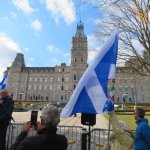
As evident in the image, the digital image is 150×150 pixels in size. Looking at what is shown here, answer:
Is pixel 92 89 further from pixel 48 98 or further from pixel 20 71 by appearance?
pixel 20 71

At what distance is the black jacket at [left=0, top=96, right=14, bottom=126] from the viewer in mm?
7586

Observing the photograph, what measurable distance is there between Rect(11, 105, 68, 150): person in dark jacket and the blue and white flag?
4.90 ft

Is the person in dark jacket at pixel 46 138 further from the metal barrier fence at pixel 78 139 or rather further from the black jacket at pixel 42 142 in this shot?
the metal barrier fence at pixel 78 139

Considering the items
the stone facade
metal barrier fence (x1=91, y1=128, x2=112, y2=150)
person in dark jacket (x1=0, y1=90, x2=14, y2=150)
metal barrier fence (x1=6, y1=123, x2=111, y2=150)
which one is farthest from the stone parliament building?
person in dark jacket (x1=0, y1=90, x2=14, y2=150)

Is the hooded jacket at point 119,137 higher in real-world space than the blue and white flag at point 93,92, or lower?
lower

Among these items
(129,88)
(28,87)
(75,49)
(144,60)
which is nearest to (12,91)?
(28,87)

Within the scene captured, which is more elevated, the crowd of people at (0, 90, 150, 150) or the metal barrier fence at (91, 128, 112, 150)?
the crowd of people at (0, 90, 150, 150)

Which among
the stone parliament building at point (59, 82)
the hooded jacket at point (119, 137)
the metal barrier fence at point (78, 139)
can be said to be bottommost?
the metal barrier fence at point (78, 139)

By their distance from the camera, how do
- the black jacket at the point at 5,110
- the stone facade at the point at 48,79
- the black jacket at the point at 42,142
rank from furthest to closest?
the stone facade at the point at 48,79, the black jacket at the point at 5,110, the black jacket at the point at 42,142

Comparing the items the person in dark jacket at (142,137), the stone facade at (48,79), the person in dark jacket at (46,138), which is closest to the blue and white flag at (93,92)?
the person in dark jacket at (142,137)

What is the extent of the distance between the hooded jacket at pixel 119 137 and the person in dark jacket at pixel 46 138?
1.81 m

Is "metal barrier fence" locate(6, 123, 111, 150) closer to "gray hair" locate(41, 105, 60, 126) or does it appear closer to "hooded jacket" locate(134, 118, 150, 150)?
"hooded jacket" locate(134, 118, 150, 150)

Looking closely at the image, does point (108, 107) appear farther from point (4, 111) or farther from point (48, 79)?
point (48, 79)

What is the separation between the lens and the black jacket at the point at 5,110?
7.59m
